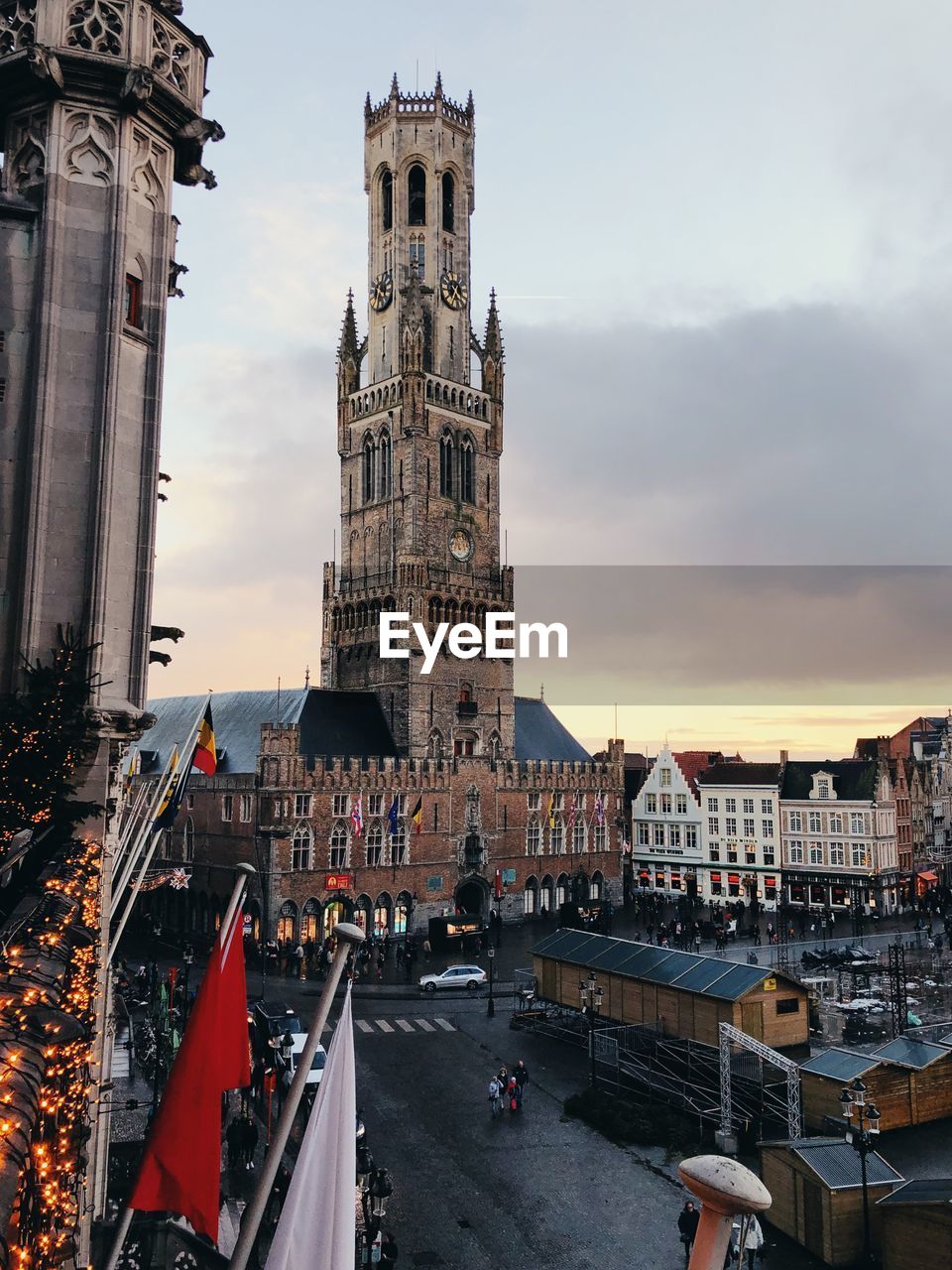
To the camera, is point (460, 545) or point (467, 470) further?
point (467, 470)

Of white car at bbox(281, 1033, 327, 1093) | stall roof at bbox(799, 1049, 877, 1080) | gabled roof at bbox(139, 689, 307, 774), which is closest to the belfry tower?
gabled roof at bbox(139, 689, 307, 774)

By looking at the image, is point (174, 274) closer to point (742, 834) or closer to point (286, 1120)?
point (286, 1120)

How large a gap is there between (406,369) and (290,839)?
34765 mm

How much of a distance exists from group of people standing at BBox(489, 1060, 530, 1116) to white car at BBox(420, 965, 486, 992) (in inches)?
605

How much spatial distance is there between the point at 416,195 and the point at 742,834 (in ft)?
186

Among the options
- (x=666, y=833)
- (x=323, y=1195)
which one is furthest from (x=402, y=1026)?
(x=666, y=833)

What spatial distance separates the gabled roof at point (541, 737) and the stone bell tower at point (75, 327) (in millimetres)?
59594

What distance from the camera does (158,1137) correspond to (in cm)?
823

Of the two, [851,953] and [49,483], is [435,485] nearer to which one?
[851,953]

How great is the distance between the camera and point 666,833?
82.6m

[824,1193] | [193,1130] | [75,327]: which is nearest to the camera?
[193,1130]

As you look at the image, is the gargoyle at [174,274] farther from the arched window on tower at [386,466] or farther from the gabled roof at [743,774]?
the gabled roof at [743,774]

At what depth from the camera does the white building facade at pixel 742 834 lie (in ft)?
250

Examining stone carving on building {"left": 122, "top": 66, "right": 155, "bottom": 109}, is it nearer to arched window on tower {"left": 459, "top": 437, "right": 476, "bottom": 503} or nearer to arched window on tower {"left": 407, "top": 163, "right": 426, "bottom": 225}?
arched window on tower {"left": 459, "top": 437, "right": 476, "bottom": 503}
